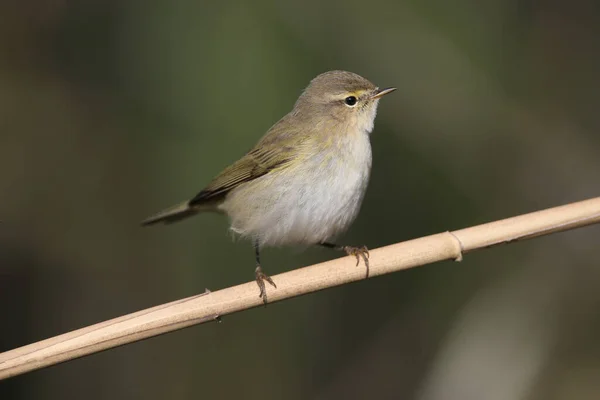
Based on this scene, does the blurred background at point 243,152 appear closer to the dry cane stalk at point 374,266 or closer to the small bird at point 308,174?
the small bird at point 308,174

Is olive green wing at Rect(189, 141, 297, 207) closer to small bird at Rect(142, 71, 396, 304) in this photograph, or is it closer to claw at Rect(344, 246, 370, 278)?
small bird at Rect(142, 71, 396, 304)

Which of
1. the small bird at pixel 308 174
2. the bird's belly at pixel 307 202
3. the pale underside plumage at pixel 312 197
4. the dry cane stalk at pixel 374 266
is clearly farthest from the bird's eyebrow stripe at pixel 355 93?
the dry cane stalk at pixel 374 266

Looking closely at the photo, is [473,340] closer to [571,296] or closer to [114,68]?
[571,296]

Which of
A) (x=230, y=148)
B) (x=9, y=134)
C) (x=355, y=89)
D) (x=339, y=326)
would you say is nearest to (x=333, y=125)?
(x=355, y=89)

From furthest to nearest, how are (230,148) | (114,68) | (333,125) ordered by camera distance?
(114,68) → (230,148) → (333,125)

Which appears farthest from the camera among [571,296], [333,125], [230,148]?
[230,148]

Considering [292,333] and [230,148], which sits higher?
[230,148]

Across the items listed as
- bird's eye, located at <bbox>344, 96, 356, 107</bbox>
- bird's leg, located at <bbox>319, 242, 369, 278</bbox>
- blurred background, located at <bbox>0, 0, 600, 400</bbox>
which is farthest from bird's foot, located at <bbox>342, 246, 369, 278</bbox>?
blurred background, located at <bbox>0, 0, 600, 400</bbox>

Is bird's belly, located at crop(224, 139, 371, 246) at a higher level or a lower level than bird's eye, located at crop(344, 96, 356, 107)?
lower
